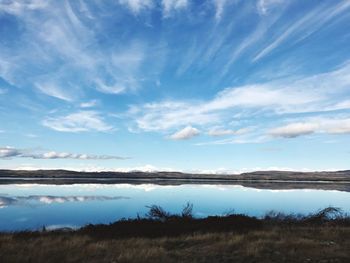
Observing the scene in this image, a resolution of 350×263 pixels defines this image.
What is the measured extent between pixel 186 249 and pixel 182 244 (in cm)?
114

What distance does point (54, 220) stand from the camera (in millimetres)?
32750

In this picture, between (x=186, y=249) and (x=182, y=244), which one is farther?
(x=182, y=244)

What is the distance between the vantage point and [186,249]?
16.8 m

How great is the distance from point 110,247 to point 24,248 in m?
3.10

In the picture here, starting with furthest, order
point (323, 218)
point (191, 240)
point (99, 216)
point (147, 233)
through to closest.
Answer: point (99, 216)
point (323, 218)
point (147, 233)
point (191, 240)

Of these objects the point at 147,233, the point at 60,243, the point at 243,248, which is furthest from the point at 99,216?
the point at 243,248

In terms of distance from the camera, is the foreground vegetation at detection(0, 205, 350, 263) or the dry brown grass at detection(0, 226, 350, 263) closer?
the dry brown grass at detection(0, 226, 350, 263)

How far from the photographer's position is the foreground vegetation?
48.5 ft

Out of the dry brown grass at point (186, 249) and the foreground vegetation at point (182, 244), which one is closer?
the dry brown grass at point (186, 249)

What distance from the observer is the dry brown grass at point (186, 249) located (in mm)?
14641

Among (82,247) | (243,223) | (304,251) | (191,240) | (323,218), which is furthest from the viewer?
(323,218)

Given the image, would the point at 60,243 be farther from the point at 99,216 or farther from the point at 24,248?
the point at 99,216

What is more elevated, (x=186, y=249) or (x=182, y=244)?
(x=182, y=244)

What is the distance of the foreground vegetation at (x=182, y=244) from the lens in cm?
1480
